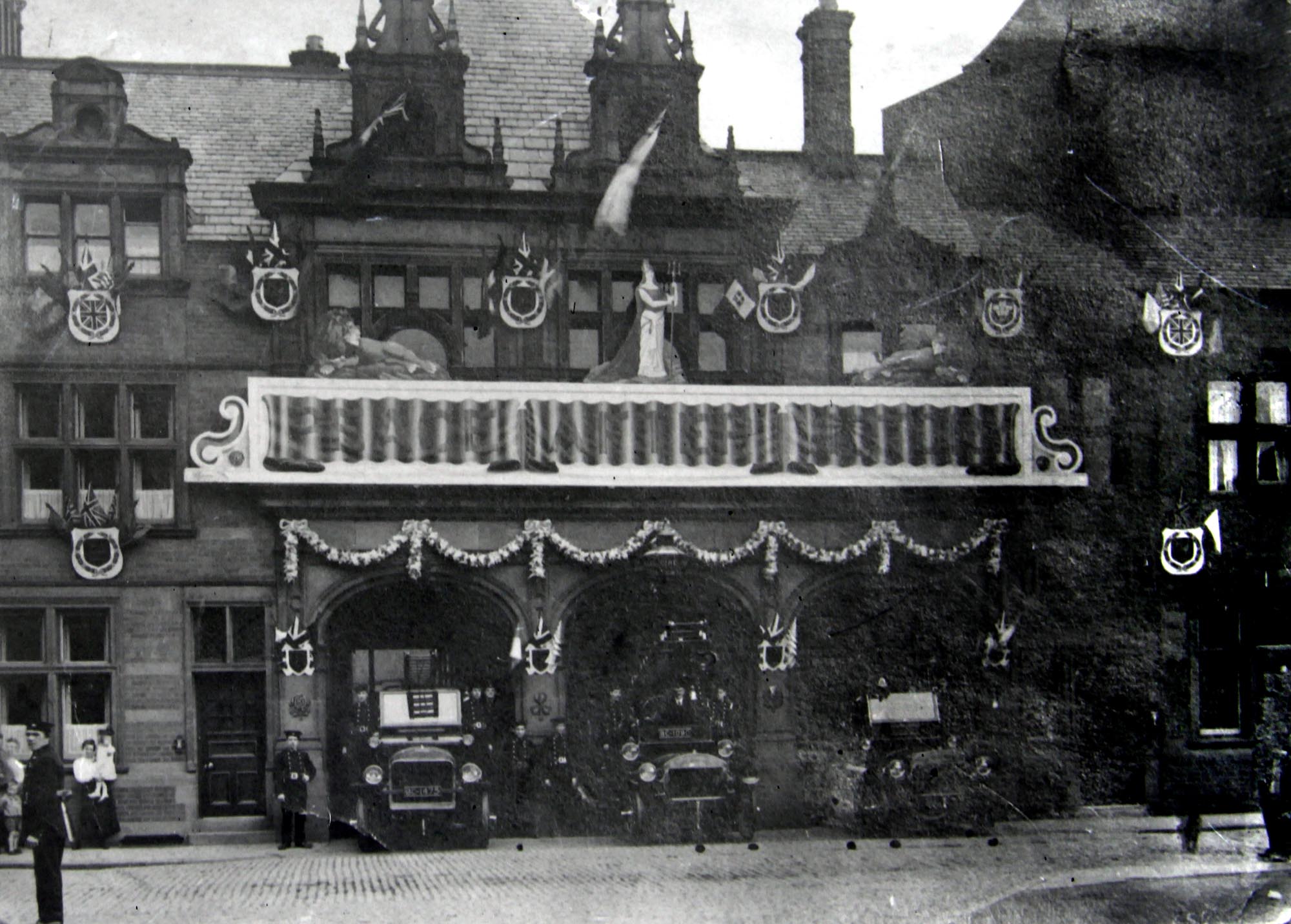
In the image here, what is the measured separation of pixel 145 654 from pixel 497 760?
4.41m

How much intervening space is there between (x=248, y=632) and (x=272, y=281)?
427 cm

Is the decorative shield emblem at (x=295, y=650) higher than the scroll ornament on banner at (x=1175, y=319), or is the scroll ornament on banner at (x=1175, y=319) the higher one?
the scroll ornament on banner at (x=1175, y=319)

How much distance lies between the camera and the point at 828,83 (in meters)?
20.3

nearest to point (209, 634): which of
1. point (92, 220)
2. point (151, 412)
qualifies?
point (151, 412)

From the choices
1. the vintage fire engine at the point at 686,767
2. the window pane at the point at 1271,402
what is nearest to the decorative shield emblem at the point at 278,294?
the vintage fire engine at the point at 686,767

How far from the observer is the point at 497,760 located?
16656mm

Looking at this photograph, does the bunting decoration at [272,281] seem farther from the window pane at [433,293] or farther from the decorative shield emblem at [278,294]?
the window pane at [433,293]

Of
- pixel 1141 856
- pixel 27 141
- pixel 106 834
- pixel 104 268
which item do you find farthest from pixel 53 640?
pixel 1141 856

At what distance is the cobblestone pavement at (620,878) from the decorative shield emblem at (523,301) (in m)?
6.30

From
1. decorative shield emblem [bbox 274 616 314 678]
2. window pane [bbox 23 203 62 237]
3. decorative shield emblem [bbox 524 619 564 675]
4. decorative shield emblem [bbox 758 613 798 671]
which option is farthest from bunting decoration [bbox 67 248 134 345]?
decorative shield emblem [bbox 758 613 798 671]

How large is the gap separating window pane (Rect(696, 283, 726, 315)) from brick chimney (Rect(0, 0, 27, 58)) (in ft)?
34.2

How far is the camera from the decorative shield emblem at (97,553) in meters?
16.6

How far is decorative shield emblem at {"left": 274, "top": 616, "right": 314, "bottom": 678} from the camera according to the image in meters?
16.6

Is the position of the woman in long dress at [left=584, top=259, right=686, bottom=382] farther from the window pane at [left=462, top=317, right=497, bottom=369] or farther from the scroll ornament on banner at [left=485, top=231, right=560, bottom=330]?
the window pane at [left=462, top=317, right=497, bottom=369]
